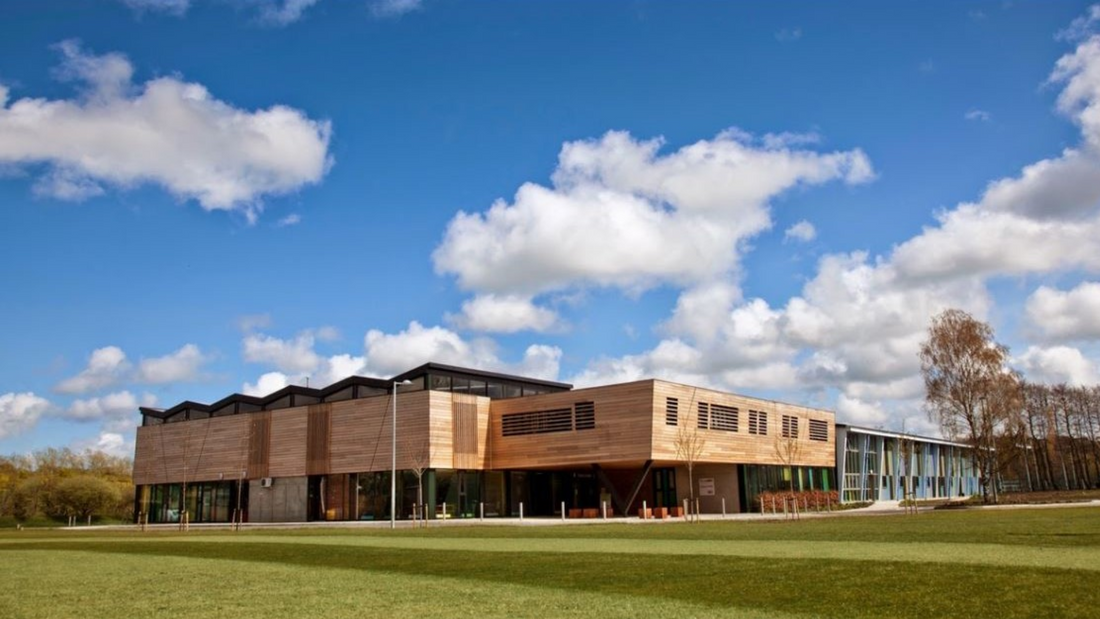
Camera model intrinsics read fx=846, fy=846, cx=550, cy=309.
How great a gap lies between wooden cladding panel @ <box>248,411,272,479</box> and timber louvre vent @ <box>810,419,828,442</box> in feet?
124

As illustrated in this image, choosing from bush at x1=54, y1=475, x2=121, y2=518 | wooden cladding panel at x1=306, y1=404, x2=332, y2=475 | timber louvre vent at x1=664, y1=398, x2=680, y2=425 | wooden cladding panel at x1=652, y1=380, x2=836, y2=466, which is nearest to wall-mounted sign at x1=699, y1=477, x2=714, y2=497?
wooden cladding panel at x1=652, y1=380, x2=836, y2=466

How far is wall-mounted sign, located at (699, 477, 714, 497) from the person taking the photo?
54719mm

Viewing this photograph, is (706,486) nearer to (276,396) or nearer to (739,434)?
(739,434)

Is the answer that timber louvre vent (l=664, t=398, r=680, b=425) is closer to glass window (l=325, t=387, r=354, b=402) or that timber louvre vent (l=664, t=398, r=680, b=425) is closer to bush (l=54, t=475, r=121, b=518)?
glass window (l=325, t=387, r=354, b=402)

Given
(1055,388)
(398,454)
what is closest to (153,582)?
(398,454)

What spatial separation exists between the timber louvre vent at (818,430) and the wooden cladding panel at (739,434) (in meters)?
0.30

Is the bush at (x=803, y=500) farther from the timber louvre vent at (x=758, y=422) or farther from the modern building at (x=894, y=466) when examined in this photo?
the modern building at (x=894, y=466)

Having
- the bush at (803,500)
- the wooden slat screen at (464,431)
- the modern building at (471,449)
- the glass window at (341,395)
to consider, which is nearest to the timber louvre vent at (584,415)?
Answer: the modern building at (471,449)

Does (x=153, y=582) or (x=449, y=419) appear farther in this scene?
(x=449, y=419)

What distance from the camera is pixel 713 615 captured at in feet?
27.0

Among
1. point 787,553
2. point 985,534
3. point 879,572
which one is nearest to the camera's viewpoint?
point 879,572

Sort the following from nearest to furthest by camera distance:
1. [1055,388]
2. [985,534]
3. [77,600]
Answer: [77,600]
[985,534]
[1055,388]

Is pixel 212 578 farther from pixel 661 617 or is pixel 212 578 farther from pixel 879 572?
pixel 879 572

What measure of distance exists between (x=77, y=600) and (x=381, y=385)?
131 ft
